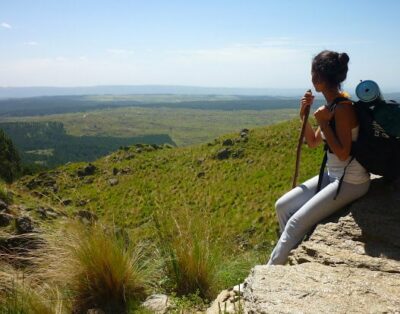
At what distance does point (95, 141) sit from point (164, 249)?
19327 cm

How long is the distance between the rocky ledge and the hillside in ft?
3.47

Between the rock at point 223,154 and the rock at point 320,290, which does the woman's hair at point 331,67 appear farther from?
the rock at point 223,154

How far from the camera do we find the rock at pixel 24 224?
16.9 feet

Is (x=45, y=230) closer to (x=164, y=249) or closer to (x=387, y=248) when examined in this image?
(x=164, y=249)

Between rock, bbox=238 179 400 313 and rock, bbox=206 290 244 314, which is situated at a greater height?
rock, bbox=238 179 400 313

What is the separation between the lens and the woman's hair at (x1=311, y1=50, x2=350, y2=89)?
3.91 m

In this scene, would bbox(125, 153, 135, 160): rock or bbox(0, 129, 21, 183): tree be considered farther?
bbox(0, 129, 21, 183): tree

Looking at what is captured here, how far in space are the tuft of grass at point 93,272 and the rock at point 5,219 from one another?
7.27 ft

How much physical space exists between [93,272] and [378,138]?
2.92m

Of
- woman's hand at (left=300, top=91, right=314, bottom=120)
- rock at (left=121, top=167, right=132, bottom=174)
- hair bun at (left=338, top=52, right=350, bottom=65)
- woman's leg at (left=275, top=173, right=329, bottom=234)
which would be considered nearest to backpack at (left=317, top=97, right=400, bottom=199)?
hair bun at (left=338, top=52, right=350, bottom=65)

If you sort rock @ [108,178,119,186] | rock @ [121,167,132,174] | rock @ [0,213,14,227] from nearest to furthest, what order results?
rock @ [0,213,14,227] → rock @ [108,178,119,186] → rock @ [121,167,132,174]

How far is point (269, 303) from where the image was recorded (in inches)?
111

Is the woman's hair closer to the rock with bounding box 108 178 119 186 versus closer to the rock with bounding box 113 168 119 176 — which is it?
the rock with bounding box 108 178 119 186

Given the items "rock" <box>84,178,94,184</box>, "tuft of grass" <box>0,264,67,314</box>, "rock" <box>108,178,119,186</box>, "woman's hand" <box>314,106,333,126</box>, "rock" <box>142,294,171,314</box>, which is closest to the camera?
"tuft of grass" <box>0,264,67,314</box>
